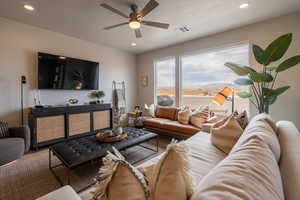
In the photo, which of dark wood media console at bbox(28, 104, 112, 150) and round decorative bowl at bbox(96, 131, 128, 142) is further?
dark wood media console at bbox(28, 104, 112, 150)

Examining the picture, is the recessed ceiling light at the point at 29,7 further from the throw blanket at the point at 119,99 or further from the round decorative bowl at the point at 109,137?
the throw blanket at the point at 119,99

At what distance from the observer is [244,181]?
1.55 ft

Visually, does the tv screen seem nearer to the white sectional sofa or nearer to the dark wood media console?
the dark wood media console

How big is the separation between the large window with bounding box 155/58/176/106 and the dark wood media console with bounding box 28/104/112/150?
74.6 inches

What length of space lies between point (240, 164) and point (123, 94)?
15.0 ft

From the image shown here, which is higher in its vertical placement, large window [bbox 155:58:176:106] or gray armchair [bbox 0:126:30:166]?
large window [bbox 155:58:176:106]

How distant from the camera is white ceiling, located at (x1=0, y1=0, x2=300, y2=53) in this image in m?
2.29

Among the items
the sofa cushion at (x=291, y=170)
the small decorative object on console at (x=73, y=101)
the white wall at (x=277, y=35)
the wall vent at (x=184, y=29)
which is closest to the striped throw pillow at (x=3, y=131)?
the small decorative object on console at (x=73, y=101)

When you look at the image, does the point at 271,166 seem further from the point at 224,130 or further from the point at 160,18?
the point at 160,18

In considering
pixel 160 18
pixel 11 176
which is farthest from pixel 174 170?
pixel 160 18

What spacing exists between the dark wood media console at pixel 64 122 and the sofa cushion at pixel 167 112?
1.53 metres

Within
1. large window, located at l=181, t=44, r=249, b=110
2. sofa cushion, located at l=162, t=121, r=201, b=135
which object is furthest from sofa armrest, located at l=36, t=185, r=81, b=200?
large window, located at l=181, t=44, r=249, b=110

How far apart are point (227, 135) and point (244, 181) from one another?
1.37 metres

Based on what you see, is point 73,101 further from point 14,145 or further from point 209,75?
point 209,75
